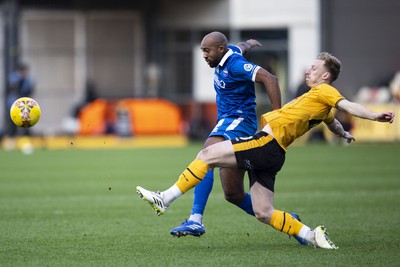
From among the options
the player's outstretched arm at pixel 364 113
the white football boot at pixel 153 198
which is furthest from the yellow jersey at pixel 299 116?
the white football boot at pixel 153 198

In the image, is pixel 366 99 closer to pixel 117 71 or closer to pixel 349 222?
pixel 117 71

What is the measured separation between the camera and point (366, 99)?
31.9 m

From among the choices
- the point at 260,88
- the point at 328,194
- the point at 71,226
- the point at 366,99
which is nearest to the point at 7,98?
the point at 260,88

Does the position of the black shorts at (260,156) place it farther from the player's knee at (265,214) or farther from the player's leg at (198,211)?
the player's leg at (198,211)

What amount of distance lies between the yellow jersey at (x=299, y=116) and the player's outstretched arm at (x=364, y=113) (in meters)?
0.30

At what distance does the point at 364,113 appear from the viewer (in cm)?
815

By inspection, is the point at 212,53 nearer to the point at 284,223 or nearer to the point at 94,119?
the point at 284,223

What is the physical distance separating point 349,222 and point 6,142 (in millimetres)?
20819

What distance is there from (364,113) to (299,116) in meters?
0.79

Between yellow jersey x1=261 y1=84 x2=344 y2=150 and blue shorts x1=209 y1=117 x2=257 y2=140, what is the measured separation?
2.66 ft

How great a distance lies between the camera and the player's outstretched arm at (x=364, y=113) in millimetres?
8055

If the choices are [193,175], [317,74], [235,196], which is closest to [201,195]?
[235,196]

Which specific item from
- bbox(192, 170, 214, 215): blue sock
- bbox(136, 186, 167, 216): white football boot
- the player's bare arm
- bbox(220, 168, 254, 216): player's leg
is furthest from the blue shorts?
bbox(136, 186, 167, 216): white football boot

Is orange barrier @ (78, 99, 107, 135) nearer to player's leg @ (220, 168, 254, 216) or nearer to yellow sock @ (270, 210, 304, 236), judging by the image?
player's leg @ (220, 168, 254, 216)
